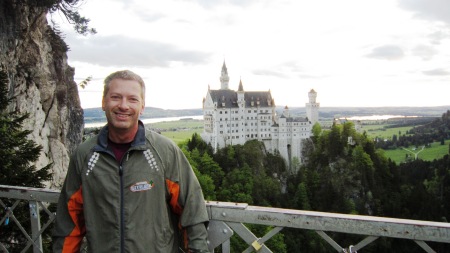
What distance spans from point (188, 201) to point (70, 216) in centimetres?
120

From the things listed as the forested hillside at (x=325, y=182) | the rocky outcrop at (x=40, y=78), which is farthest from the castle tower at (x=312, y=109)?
the rocky outcrop at (x=40, y=78)

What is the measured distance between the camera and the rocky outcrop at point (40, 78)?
15148 mm

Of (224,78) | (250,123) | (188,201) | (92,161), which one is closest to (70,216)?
(92,161)

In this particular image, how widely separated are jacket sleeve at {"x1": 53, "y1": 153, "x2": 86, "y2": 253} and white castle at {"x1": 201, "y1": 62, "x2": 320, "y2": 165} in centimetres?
7316

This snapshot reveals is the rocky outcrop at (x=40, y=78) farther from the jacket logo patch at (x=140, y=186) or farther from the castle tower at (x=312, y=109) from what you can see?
the castle tower at (x=312, y=109)

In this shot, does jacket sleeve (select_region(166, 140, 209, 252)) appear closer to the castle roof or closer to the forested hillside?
the forested hillside

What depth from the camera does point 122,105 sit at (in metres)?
3.44

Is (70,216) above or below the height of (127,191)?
below

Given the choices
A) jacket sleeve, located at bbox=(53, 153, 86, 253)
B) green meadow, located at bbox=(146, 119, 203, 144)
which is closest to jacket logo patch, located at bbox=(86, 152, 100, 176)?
jacket sleeve, located at bbox=(53, 153, 86, 253)

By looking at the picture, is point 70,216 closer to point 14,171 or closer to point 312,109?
point 14,171

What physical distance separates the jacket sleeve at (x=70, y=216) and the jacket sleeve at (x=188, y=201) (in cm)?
Answer: 93

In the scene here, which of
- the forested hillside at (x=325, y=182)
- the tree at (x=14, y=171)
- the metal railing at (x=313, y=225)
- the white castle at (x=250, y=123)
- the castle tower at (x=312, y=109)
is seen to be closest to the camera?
the metal railing at (x=313, y=225)

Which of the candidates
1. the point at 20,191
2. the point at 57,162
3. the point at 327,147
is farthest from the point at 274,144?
the point at 20,191

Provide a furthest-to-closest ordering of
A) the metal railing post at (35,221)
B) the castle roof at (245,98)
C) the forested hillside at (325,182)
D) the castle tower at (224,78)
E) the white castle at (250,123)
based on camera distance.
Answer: the castle tower at (224,78)
the castle roof at (245,98)
the white castle at (250,123)
the forested hillside at (325,182)
the metal railing post at (35,221)
